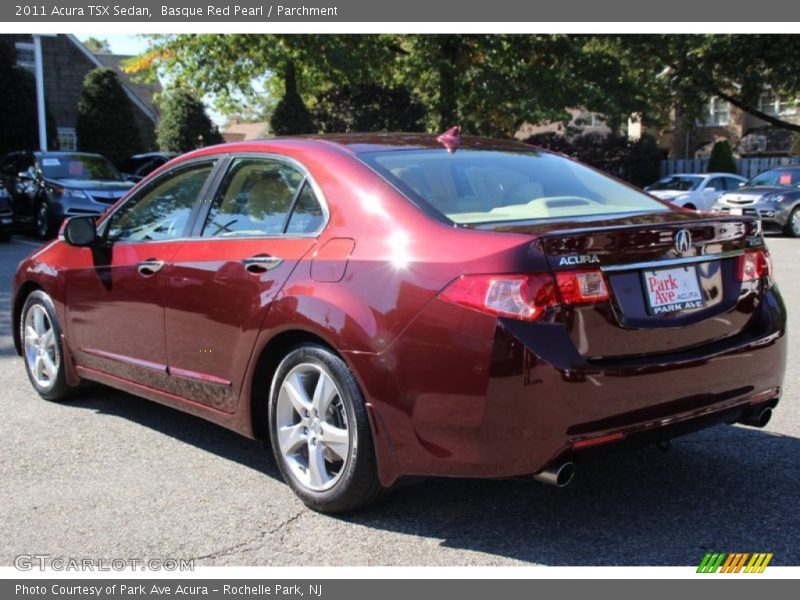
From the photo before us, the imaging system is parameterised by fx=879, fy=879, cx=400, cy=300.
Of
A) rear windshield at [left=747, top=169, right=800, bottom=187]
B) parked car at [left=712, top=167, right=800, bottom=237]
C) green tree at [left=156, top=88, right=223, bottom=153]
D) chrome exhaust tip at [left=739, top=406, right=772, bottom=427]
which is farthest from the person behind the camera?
green tree at [left=156, top=88, right=223, bottom=153]

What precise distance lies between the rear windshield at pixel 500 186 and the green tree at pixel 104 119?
1227 inches

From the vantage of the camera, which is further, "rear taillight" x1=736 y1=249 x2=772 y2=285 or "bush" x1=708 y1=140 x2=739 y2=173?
"bush" x1=708 y1=140 x2=739 y2=173

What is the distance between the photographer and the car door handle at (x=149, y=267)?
459 centimetres

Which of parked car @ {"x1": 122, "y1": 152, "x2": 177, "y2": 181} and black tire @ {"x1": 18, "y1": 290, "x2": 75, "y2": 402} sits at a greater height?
parked car @ {"x1": 122, "y1": 152, "x2": 177, "y2": 181}

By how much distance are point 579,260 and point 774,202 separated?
17813 millimetres

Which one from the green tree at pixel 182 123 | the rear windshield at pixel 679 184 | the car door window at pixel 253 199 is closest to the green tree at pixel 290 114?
the green tree at pixel 182 123

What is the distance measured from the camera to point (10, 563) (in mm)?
3387

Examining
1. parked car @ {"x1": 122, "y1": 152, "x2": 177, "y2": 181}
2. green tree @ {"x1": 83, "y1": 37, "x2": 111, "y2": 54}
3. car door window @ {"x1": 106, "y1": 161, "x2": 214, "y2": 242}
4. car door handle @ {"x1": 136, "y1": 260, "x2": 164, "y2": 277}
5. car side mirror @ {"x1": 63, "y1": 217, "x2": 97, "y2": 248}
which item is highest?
green tree @ {"x1": 83, "y1": 37, "x2": 111, "y2": 54}

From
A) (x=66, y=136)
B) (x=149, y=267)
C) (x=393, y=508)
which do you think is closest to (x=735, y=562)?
(x=393, y=508)

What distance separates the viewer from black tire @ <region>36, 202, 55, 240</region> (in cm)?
1604

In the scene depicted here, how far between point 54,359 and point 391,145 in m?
2.79

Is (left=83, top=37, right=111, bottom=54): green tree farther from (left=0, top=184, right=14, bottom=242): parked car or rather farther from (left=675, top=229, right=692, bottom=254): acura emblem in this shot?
(left=675, top=229, right=692, bottom=254): acura emblem

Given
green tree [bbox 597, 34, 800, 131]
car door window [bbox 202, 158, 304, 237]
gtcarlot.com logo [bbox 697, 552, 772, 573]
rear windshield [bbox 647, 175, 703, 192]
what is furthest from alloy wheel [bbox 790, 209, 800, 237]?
gtcarlot.com logo [bbox 697, 552, 772, 573]
